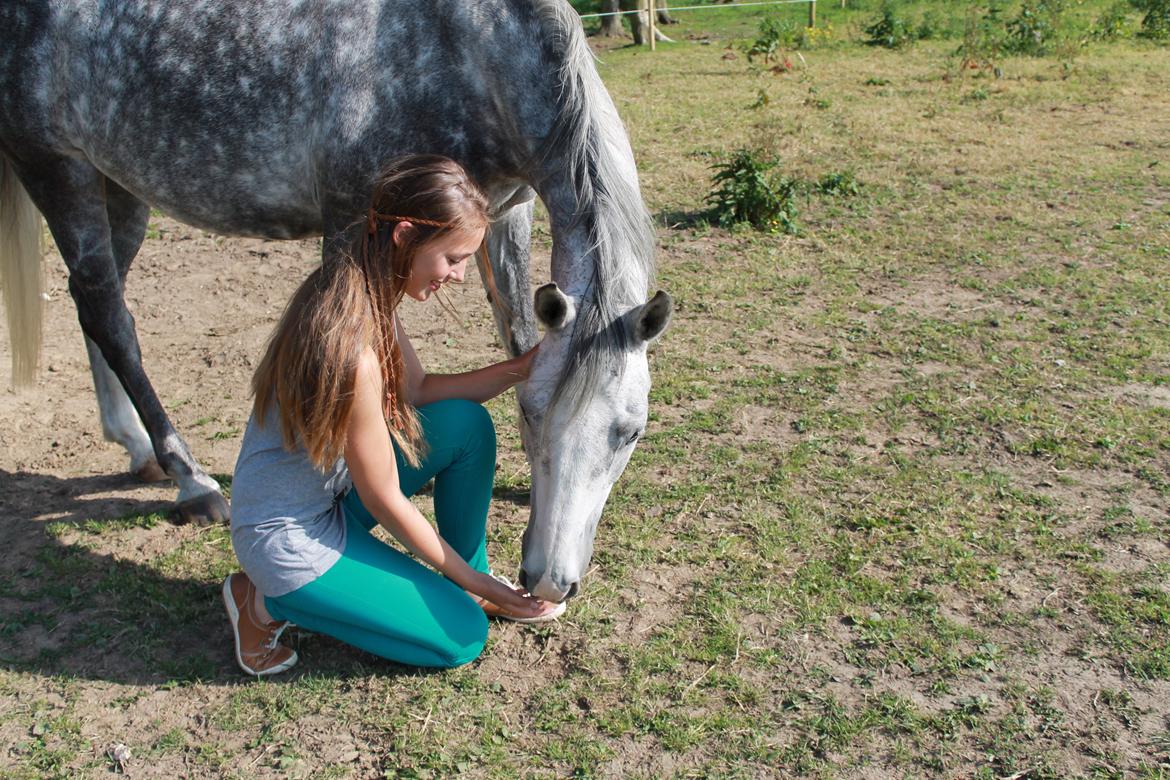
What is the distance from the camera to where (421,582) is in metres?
2.48

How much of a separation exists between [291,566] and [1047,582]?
81.7 inches

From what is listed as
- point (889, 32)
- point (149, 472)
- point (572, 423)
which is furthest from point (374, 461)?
point (889, 32)

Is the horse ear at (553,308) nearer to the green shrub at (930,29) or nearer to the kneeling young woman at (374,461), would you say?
the kneeling young woman at (374,461)

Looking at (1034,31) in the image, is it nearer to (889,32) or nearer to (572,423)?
(889,32)

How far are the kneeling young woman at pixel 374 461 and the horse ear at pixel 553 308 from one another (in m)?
0.21

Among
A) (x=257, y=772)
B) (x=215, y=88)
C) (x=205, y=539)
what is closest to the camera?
(x=257, y=772)

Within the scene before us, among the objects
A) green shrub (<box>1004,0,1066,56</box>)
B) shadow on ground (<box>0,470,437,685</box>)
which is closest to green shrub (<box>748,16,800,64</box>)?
green shrub (<box>1004,0,1066,56</box>)

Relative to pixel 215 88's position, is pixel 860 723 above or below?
below

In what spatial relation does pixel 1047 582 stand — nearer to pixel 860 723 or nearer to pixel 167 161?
pixel 860 723

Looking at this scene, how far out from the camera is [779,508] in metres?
3.28

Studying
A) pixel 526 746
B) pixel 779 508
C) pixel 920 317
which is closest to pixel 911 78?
pixel 920 317

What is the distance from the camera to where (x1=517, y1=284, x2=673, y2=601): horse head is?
2.26 metres

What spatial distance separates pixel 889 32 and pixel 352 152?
11.2 meters

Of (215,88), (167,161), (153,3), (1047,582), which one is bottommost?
(1047,582)
